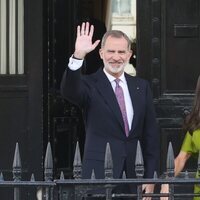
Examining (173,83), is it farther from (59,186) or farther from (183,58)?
(59,186)

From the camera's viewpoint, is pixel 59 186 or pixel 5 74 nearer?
pixel 59 186

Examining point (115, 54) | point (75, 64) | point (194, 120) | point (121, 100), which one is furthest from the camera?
point (194, 120)

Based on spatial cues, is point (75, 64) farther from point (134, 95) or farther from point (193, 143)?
point (193, 143)

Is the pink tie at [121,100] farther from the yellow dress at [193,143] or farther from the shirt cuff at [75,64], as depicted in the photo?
the yellow dress at [193,143]

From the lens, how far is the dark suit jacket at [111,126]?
5.26 m

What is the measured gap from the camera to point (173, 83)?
7.28 m

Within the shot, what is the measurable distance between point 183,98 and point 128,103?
76.2 inches

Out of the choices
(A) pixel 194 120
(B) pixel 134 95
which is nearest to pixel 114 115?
(B) pixel 134 95

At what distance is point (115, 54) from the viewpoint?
526 centimetres

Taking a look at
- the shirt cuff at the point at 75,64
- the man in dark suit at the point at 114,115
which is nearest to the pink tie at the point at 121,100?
the man in dark suit at the point at 114,115

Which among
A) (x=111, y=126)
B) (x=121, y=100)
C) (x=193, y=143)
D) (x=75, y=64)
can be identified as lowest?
(x=193, y=143)

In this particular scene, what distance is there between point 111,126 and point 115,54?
1.63ft

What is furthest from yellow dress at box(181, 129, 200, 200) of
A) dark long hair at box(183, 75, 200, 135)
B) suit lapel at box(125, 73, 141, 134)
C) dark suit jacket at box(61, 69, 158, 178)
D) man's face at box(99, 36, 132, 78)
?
man's face at box(99, 36, 132, 78)

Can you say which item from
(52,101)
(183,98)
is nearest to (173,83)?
(183,98)
